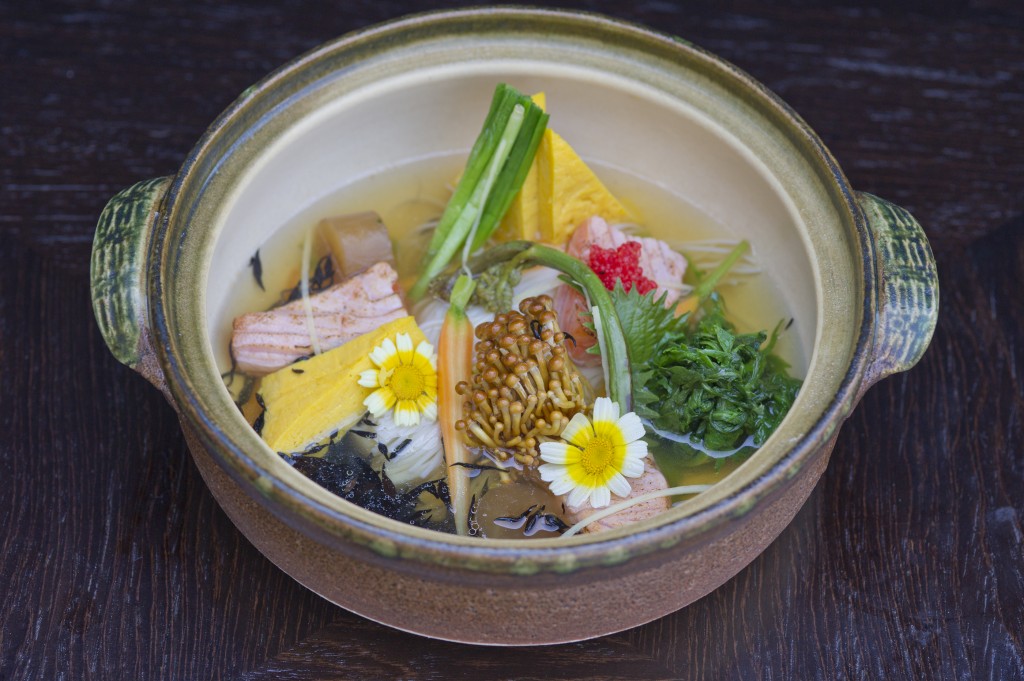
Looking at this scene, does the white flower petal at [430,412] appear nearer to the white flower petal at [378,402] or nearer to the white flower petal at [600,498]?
the white flower petal at [378,402]

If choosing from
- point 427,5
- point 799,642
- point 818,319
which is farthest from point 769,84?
point 799,642

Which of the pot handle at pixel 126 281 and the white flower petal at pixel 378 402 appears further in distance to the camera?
the white flower petal at pixel 378 402

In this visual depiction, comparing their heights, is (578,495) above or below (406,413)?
below

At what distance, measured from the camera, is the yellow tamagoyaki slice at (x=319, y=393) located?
55.6 inches

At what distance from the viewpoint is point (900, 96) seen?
2.09m

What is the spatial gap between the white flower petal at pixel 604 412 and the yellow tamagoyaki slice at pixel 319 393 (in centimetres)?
28

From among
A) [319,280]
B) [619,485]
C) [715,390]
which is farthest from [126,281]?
[715,390]

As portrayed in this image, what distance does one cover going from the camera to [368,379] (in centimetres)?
145

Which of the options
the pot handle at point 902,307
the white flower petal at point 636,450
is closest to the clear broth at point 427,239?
the white flower petal at point 636,450

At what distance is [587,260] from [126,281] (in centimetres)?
65

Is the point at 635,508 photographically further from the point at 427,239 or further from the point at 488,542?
the point at 427,239

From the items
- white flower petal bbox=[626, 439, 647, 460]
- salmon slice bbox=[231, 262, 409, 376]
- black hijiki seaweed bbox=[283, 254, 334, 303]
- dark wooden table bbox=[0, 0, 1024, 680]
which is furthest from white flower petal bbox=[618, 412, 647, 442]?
black hijiki seaweed bbox=[283, 254, 334, 303]

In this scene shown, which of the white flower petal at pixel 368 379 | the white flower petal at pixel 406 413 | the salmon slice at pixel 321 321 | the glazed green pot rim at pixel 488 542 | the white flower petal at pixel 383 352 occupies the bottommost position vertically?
the glazed green pot rim at pixel 488 542

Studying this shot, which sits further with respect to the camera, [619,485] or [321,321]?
[321,321]
